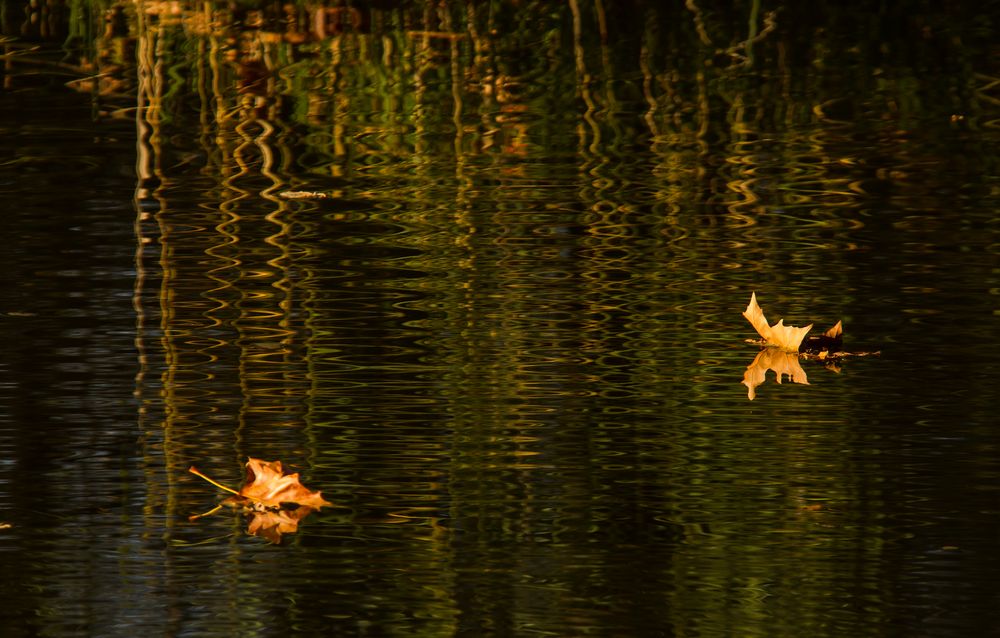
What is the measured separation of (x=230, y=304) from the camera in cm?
580

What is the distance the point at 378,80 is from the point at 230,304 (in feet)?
15.1

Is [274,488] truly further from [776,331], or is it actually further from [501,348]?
[776,331]

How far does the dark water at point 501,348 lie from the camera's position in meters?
3.52

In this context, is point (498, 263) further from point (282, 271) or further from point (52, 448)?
point (52, 448)

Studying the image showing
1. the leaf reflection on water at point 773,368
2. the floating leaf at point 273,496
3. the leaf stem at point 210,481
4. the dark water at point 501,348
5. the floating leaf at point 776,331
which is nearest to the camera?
the dark water at point 501,348

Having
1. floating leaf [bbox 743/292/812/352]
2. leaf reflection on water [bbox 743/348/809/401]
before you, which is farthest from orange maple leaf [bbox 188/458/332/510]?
floating leaf [bbox 743/292/812/352]

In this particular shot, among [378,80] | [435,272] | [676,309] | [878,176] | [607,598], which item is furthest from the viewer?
[378,80]

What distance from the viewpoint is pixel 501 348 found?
5258mm

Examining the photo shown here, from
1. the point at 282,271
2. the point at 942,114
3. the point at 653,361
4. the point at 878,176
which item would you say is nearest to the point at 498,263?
the point at 282,271

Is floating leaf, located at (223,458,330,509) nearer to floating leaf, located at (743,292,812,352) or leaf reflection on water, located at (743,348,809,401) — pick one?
leaf reflection on water, located at (743,348,809,401)

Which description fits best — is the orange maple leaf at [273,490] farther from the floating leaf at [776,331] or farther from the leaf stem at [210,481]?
the floating leaf at [776,331]

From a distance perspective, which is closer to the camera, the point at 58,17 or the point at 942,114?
the point at 942,114

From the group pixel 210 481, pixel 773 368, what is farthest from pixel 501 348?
pixel 210 481

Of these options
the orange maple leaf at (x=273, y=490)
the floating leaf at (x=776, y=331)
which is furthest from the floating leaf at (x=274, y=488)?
the floating leaf at (x=776, y=331)
